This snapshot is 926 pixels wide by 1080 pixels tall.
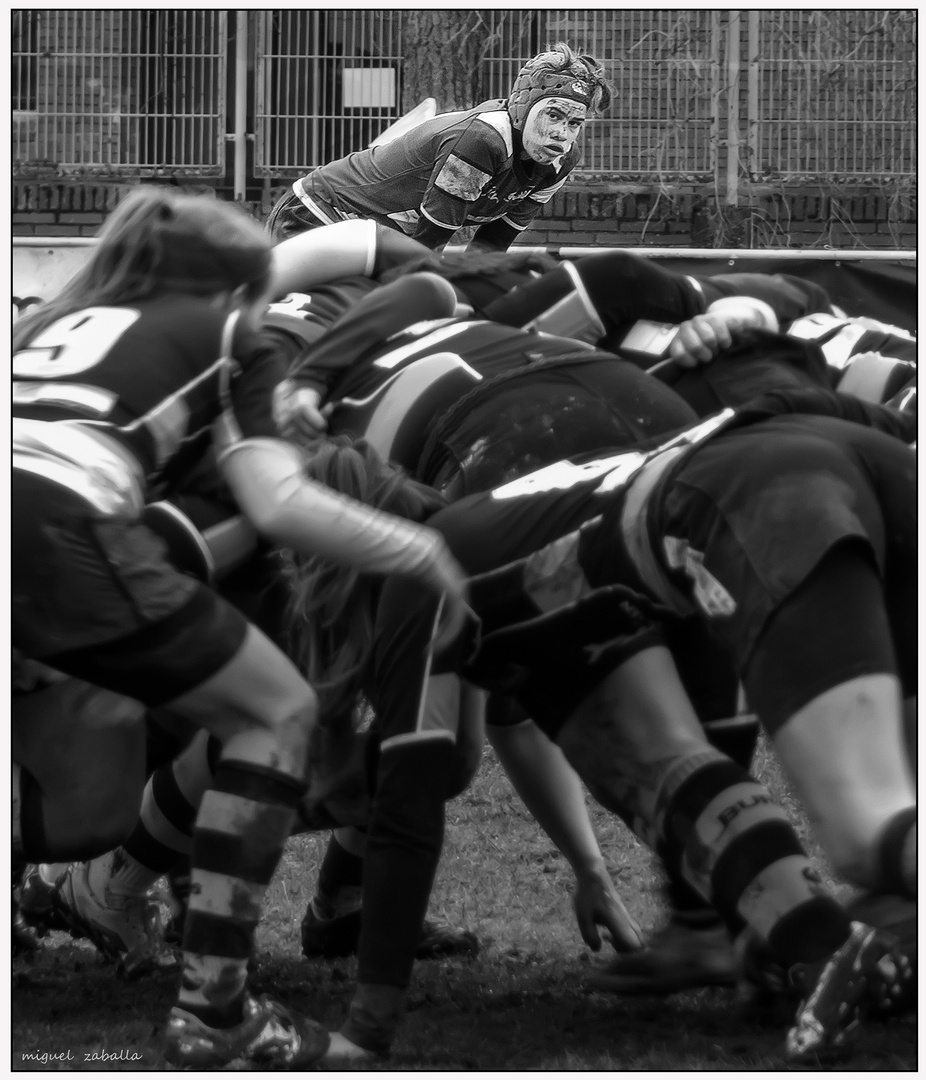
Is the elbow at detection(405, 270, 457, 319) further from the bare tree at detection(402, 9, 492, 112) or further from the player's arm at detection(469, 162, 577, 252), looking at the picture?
the bare tree at detection(402, 9, 492, 112)

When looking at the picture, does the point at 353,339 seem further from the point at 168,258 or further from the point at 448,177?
the point at 448,177

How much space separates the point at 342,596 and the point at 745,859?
84cm

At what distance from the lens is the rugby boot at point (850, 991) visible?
2145 millimetres

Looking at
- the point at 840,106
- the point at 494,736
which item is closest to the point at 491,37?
the point at 840,106

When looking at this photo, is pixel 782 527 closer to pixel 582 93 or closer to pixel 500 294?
pixel 500 294

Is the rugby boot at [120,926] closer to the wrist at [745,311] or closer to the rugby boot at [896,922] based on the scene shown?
the rugby boot at [896,922]

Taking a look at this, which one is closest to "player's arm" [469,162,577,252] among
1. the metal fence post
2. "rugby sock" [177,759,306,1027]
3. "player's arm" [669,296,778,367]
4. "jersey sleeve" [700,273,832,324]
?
"jersey sleeve" [700,273,832,324]

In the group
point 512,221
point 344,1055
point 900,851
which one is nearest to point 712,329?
point 900,851

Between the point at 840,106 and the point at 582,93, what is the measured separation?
526cm

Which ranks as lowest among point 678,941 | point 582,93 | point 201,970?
point 678,941

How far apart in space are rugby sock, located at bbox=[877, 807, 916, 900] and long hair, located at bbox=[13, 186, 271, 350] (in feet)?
4.44

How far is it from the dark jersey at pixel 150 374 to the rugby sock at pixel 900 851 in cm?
115

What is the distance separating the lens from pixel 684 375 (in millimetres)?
3303

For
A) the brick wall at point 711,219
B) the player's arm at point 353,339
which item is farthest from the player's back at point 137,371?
the brick wall at point 711,219
